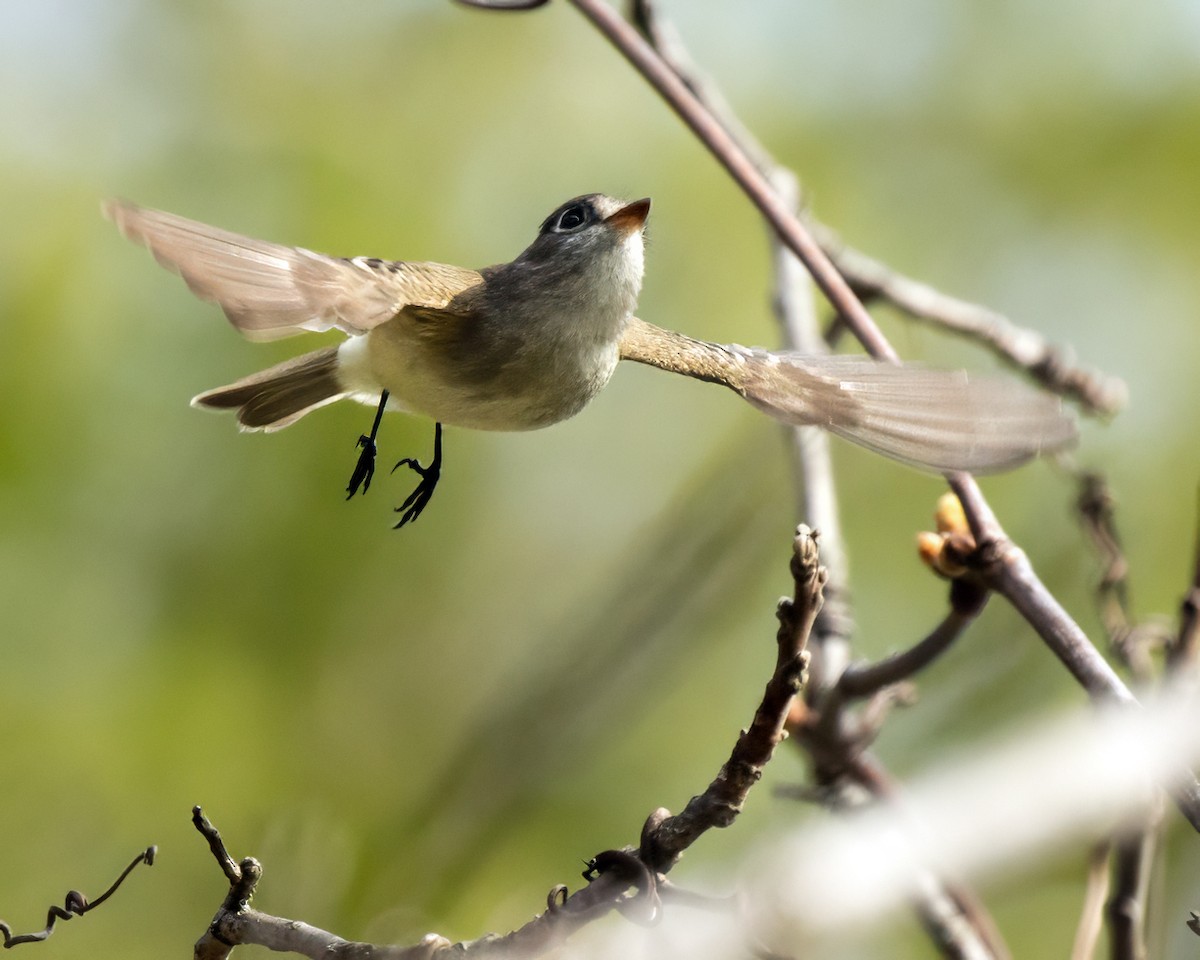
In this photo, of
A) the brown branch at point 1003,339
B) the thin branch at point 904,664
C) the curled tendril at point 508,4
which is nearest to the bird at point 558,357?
the thin branch at point 904,664

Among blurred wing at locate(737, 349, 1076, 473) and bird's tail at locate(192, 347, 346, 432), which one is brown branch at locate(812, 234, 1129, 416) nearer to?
blurred wing at locate(737, 349, 1076, 473)

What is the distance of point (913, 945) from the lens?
4.47 meters

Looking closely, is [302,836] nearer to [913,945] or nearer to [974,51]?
[913,945]

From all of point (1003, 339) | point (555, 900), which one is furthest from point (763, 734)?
point (1003, 339)

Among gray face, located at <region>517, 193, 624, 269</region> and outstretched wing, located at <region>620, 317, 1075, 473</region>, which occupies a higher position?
gray face, located at <region>517, 193, 624, 269</region>

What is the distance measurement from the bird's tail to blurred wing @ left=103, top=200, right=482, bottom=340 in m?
0.63

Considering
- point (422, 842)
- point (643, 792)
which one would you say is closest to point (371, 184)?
point (643, 792)

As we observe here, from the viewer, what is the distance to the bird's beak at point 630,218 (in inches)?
110

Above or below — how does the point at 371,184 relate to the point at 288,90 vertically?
below

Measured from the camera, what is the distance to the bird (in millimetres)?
2342

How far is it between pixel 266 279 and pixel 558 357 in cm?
59

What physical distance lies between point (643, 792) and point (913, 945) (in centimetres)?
96

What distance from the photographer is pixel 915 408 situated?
2.79m

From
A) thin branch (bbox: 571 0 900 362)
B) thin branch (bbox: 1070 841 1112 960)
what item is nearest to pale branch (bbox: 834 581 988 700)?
thin branch (bbox: 571 0 900 362)
